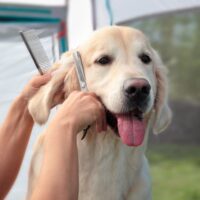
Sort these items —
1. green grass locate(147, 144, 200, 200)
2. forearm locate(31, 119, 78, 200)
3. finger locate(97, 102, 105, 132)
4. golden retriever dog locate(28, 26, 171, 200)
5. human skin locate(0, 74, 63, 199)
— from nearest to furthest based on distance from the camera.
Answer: forearm locate(31, 119, 78, 200)
finger locate(97, 102, 105, 132)
golden retriever dog locate(28, 26, 171, 200)
human skin locate(0, 74, 63, 199)
green grass locate(147, 144, 200, 200)

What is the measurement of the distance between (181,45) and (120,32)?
264 inches

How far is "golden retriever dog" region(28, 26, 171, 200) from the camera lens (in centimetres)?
159

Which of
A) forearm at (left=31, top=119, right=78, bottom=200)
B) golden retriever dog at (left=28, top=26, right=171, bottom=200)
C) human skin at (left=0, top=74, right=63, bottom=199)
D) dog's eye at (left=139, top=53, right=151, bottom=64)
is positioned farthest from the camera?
human skin at (left=0, top=74, right=63, bottom=199)

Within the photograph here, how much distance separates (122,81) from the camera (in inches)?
61.8

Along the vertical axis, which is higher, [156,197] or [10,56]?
[10,56]

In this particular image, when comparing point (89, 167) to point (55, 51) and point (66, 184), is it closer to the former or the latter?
point (66, 184)

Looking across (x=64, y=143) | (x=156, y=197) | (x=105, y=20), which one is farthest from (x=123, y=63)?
(x=156, y=197)

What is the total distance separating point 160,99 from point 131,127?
0.67 ft

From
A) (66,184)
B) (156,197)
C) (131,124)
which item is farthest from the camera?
(156,197)

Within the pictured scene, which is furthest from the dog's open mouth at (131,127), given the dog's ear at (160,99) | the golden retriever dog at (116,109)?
the dog's ear at (160,99)

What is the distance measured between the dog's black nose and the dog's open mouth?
0.15 feet

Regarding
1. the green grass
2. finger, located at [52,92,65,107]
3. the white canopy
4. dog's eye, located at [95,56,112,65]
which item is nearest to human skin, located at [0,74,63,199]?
finger, located at [52,92,65,107]

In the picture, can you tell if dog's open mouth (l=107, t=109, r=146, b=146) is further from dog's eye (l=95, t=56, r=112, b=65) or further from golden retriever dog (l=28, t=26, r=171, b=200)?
dog's eye (l=95, t=56, r=112, b=65)

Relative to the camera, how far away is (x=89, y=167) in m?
1.72
